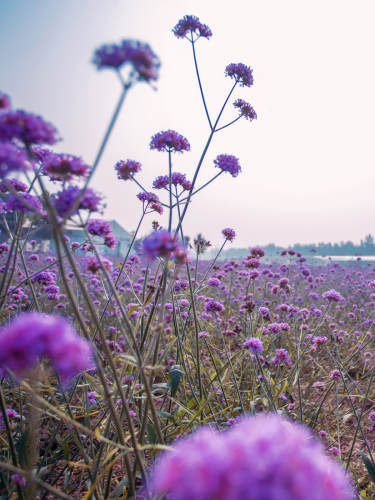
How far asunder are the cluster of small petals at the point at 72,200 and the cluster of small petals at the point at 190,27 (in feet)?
6.65

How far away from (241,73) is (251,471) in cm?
270

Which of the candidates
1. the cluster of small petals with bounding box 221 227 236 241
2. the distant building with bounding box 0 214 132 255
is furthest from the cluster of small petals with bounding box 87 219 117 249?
the cluster of small petals with bounding box 221 227 236 241

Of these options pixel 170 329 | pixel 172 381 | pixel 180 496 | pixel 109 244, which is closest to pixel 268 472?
pixel 180 496

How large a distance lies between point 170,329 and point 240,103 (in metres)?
3.11

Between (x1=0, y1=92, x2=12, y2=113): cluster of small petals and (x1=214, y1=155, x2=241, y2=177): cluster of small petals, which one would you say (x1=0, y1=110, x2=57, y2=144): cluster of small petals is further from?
(x1=214, y1=155, x2=241, y2=177): cluster of small petals

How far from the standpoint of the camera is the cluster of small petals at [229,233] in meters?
3.04

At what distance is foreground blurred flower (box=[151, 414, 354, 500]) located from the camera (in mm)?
496

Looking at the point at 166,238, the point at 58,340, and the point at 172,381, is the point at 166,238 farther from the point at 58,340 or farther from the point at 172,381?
the point at 172,381

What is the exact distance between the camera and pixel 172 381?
6.93 ft

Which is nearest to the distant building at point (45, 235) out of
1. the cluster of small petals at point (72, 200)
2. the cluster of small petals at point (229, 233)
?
the cluster of small petals at point (72, 200)

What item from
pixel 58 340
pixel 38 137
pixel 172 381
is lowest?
pixel 172 381

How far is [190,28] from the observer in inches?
99.4

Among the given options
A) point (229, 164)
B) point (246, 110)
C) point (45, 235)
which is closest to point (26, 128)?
point (229, 164)

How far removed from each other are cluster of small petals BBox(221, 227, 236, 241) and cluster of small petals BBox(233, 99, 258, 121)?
3.38 feet
